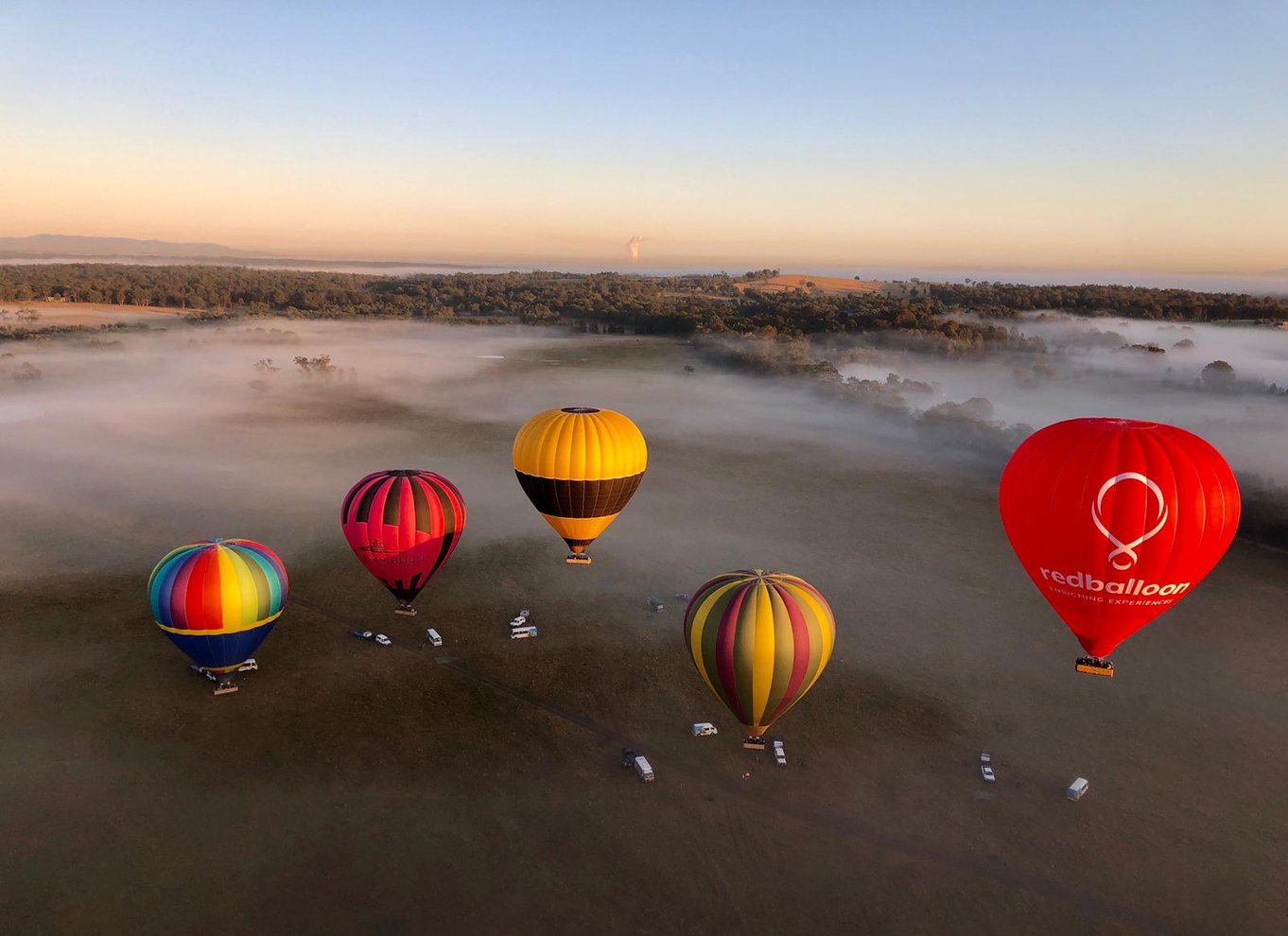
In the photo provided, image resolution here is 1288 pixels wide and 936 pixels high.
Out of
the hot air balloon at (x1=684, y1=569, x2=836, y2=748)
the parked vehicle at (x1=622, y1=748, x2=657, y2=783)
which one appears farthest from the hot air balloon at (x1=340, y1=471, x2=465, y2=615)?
the hot air balloon at (x1=684, y1=569, x2=836, y2=748)

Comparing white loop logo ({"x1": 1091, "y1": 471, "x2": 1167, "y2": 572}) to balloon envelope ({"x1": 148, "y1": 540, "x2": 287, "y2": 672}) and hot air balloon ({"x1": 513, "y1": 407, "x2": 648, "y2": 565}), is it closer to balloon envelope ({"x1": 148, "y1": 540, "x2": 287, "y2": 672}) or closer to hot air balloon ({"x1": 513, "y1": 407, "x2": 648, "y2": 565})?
hot air balloon ({"x1": 513, "y1": 407, "x2": 648, "y2": 565})

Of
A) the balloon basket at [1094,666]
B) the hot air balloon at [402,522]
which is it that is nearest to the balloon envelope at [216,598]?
the hot air balloon at [402,522]

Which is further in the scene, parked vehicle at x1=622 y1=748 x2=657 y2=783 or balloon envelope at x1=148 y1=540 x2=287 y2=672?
Result: balloon envelope at x1=148 y1=540 x2=287 y2=672

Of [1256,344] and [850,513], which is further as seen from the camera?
[1256,344]

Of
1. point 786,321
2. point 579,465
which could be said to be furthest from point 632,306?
point 579,465

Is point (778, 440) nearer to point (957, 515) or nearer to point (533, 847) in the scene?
point (957, 515)

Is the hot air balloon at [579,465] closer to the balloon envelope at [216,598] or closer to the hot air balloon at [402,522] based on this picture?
the hot air balloon at [402,522]

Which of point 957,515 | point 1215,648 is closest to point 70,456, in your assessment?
point 957,515

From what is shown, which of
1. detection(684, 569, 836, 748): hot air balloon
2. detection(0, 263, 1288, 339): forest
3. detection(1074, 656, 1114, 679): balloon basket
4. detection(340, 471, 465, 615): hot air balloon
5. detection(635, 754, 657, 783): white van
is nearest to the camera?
detection(684, 569, 836, 748): hot air balloon
